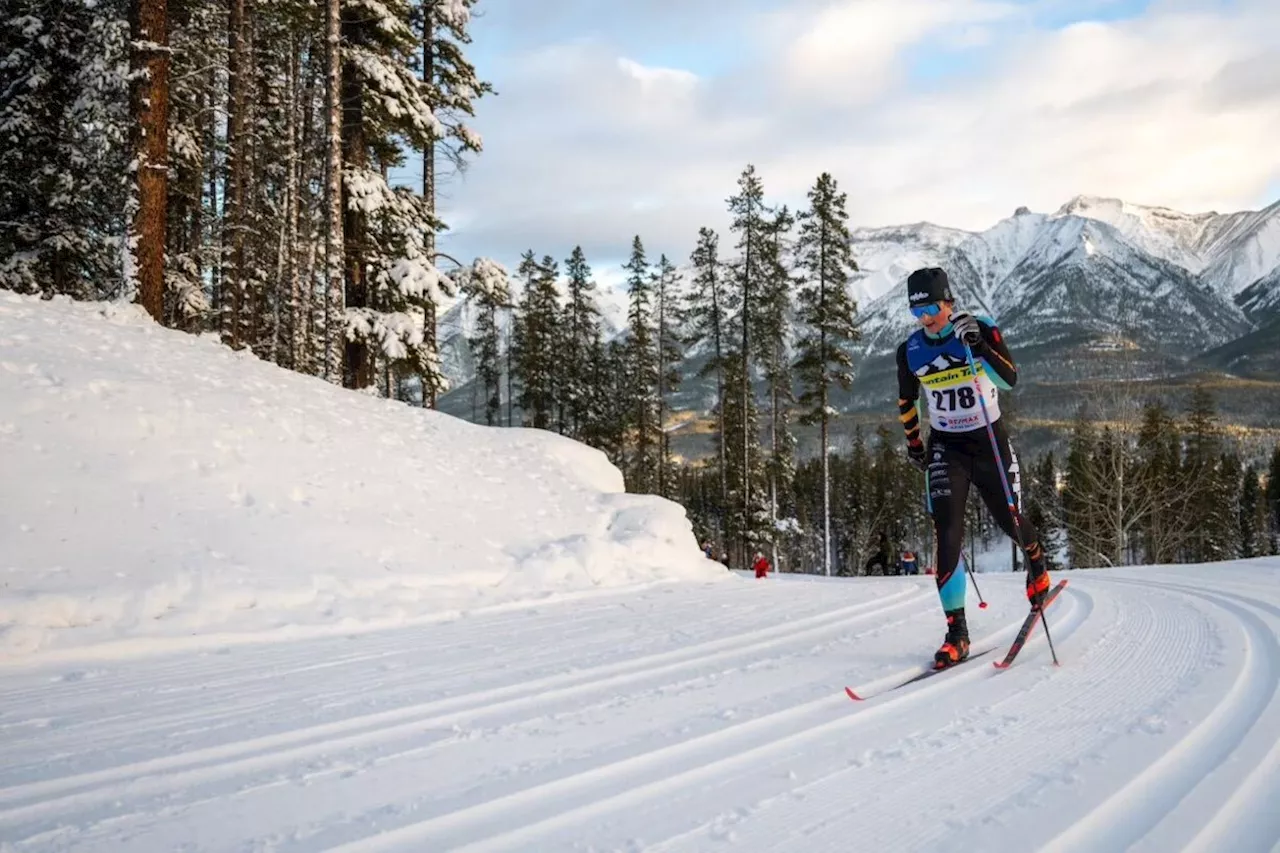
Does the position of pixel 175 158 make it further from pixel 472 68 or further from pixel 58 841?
pixel 58 841

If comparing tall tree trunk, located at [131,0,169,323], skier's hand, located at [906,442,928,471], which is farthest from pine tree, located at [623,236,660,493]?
skier's hand, located at [906,442,928,471]

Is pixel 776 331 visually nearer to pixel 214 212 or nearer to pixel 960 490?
pixel 214 212

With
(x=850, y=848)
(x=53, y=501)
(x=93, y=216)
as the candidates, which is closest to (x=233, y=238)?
(x=93, y=216)

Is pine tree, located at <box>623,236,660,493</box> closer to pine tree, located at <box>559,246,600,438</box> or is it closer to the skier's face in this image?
pine tree, located at <box>559,246,600,438</box>

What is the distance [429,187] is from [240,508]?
11931 mm

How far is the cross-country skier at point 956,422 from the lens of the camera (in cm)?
451

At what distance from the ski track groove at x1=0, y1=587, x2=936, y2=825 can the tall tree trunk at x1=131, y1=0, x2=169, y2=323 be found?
10632mm

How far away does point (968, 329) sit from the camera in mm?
4441

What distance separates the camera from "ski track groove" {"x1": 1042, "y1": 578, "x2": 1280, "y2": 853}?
2.10 m

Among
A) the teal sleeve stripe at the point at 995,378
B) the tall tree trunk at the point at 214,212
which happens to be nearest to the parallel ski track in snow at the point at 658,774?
the teal sleeve stripe at the point at 995,378

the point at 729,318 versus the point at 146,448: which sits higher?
the point at 729,318

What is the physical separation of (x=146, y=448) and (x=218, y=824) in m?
5.90

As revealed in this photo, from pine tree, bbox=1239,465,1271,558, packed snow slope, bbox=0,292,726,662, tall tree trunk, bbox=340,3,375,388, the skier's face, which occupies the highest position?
tall tree trunk, bbox=340,3,375,388

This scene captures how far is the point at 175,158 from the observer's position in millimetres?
15586
